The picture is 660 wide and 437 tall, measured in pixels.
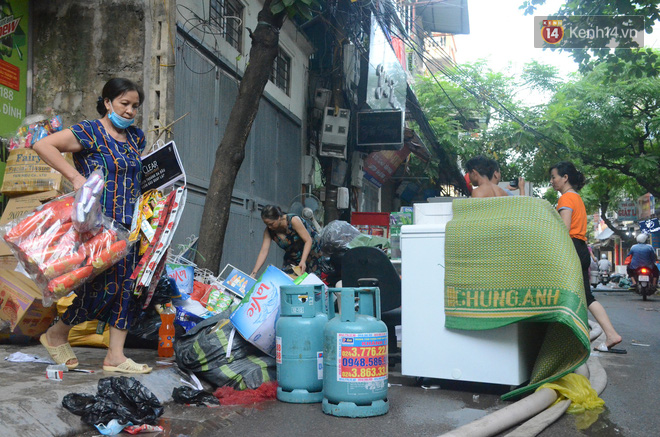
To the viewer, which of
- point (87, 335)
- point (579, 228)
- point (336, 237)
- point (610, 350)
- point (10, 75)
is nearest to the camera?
point (87, 335)

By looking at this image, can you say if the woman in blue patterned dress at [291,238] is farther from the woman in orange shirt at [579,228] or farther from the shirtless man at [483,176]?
the woman in orange shirt at [579,228]

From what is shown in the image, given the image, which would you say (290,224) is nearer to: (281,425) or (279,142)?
(281,425)

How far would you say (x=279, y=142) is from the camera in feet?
35.3

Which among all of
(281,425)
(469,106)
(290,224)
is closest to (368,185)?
(469,106)

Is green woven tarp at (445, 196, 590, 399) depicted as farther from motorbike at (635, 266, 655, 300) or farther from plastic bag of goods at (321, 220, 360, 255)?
motorbike at (635, 266, 655, 300)

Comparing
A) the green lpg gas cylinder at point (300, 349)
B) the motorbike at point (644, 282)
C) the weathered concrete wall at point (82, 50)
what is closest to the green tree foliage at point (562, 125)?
the motorbike at point (644, 282)

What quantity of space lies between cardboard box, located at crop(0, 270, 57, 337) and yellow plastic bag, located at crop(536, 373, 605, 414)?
364 centimetres

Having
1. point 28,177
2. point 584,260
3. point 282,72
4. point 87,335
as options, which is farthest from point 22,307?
point 282,72

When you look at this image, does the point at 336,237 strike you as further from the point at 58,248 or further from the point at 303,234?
the point at 58,248

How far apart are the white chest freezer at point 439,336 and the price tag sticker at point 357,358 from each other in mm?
800

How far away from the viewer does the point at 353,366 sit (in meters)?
3.17

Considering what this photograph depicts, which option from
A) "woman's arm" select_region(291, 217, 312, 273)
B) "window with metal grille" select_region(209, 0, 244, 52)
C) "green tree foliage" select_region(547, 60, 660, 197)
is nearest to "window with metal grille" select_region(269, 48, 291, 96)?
"window with metal grille" select_region(209, 0, 244, 52)

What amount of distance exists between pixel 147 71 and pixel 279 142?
4768 millimetres

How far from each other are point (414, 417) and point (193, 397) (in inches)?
47.5
